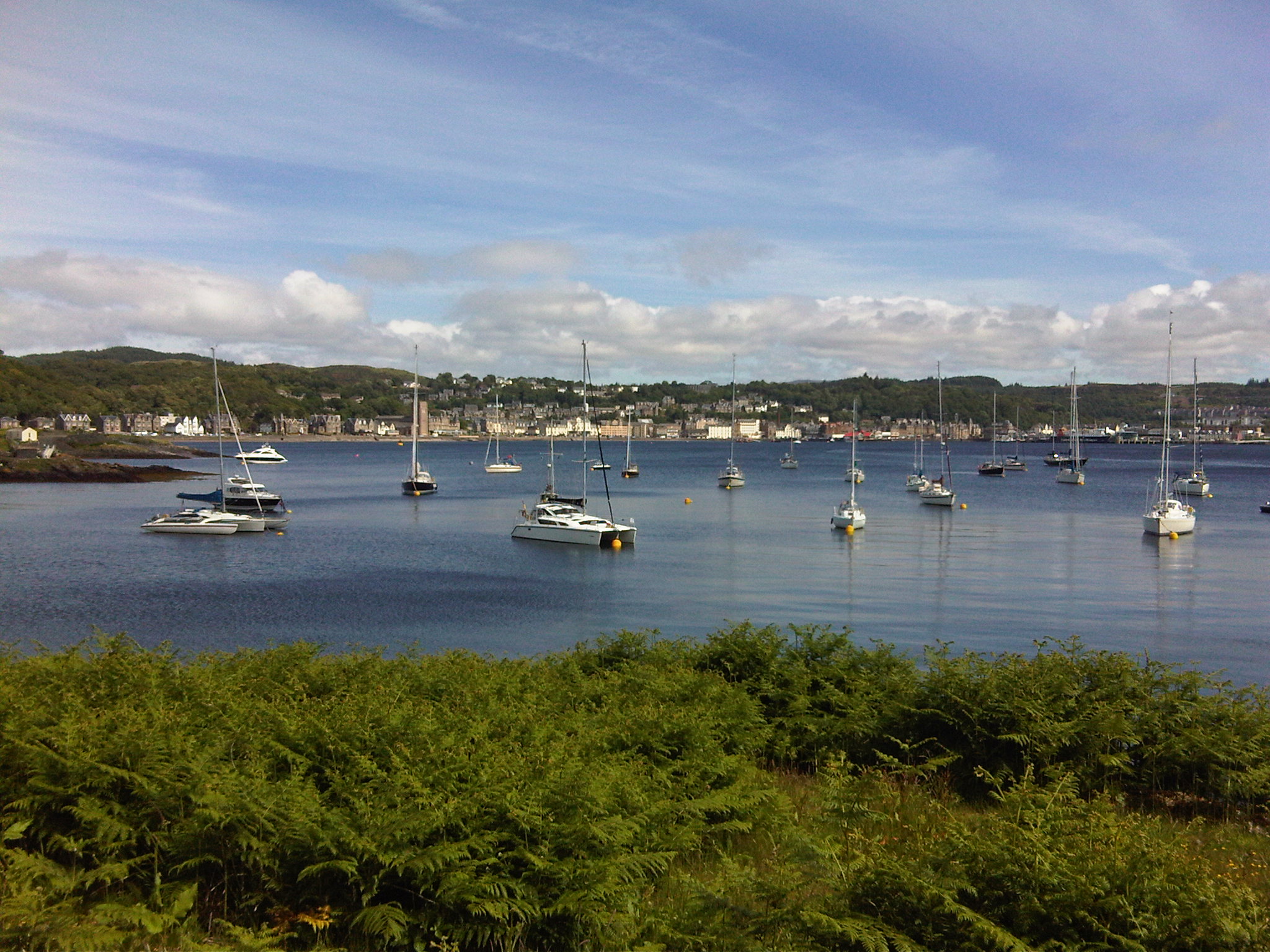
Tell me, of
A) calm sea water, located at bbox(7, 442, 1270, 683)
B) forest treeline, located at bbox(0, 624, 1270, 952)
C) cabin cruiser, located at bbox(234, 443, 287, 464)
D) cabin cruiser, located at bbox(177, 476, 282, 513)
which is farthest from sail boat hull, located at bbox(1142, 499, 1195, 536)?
cabin cruiser, located at bbox(234, 443, 287, 464)

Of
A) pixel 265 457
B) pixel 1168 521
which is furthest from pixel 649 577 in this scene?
pixel 265 457

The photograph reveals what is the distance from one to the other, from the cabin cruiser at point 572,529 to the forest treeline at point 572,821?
45.1m

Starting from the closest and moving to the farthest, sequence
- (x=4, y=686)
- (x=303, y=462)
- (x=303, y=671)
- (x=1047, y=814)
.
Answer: (x=1047, y=814)
(x=4, y=686)
(x=303, y=671)
(x=303, y=462)

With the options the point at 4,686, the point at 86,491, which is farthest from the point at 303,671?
the point at 86,491

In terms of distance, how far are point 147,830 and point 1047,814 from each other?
6.19m

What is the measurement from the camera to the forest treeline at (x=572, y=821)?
18.6 feet

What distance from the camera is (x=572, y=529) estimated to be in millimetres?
56719

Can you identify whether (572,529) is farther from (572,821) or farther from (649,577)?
(572,821)

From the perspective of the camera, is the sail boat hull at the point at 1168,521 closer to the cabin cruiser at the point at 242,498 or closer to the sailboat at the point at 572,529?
the sailboat at the point at 572,529

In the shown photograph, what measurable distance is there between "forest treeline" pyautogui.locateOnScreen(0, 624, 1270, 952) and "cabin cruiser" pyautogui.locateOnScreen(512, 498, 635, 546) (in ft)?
148

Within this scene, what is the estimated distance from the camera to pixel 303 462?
17750cm

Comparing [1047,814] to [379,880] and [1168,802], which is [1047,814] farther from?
[1168,802]

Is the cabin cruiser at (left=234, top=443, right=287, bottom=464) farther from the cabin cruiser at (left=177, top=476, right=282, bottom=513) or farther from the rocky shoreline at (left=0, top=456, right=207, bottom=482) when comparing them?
the cabin cruiser at (left=177, top=476, right=282, bottom=513)

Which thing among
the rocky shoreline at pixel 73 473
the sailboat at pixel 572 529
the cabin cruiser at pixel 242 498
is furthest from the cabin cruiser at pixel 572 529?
the rocky shoreline at pixel 73 473
